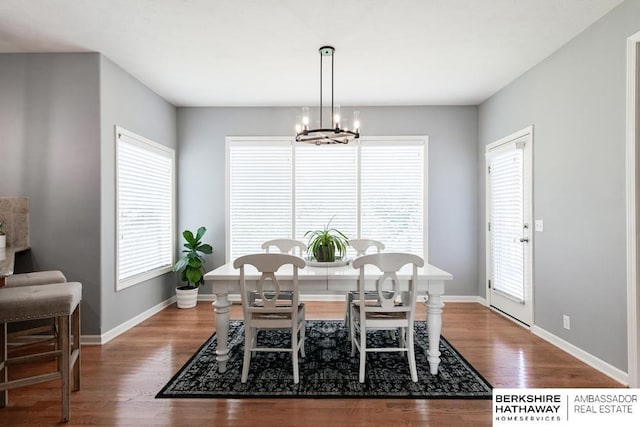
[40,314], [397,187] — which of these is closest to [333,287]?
[40,314]

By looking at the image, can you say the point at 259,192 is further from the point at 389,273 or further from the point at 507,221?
the point at 507,221

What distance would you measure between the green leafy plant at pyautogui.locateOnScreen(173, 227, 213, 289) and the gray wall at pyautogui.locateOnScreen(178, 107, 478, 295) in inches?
11.2

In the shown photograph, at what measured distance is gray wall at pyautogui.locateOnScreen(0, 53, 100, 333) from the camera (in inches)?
135

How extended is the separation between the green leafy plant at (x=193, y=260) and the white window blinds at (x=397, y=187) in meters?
2.22

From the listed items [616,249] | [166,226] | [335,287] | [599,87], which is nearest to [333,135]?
[335,287]

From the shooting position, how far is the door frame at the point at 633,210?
251cm

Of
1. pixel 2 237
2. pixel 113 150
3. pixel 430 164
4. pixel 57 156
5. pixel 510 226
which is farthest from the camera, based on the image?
pixel 430 164

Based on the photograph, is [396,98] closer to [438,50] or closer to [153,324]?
[438,50]

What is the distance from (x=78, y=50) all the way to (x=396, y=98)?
360 centimetres

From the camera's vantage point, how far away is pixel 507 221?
4.32 metres

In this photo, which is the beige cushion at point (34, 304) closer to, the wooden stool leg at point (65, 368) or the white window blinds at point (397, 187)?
the wooden stool leg at point (65, 368)

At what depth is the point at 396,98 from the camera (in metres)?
4.84

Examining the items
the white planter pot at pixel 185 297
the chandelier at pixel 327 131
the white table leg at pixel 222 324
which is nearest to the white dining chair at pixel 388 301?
the white table leg at pixel 222 324

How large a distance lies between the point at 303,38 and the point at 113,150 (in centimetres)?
221
